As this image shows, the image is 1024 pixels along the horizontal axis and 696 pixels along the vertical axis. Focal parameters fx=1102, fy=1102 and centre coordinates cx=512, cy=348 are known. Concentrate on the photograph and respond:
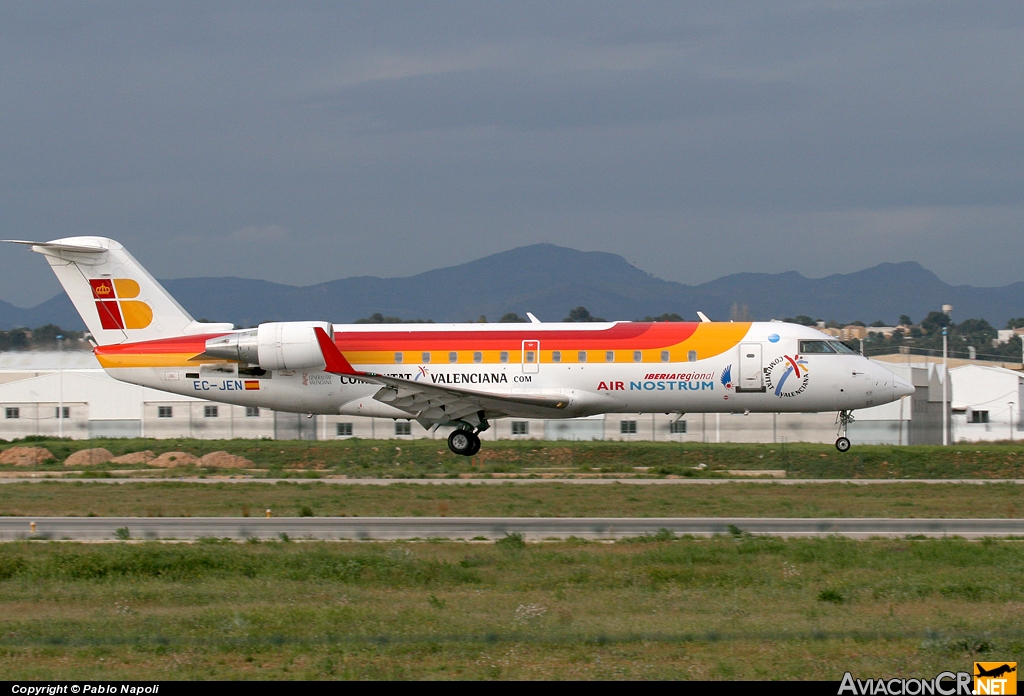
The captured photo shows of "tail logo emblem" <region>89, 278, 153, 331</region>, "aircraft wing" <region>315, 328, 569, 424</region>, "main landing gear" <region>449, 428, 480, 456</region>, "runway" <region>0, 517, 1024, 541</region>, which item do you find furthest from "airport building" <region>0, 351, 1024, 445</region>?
"runway" <region>0, 517, 1024, 541</region>

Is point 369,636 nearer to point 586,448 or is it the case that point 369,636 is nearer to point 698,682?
point 698,682

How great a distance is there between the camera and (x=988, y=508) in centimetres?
2538

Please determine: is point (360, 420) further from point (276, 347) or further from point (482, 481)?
point (482, 481)

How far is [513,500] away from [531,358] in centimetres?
604

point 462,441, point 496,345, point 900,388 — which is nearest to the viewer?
point 496,345

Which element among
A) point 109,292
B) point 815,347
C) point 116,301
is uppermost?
point 109,292

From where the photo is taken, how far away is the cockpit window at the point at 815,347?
3167cm

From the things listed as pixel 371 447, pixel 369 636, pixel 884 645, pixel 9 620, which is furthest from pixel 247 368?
pixel 884 645

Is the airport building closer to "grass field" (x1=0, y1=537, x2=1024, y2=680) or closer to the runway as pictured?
the runway

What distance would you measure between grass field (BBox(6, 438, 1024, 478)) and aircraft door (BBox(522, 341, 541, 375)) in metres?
7.04

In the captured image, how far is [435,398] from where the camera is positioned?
103ft

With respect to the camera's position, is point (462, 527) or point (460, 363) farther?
point (460, 363)

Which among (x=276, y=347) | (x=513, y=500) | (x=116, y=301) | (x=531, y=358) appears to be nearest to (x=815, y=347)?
(x=531, y=358)

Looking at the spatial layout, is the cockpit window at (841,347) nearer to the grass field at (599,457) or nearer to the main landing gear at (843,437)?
the main landing gear at (843,437)
